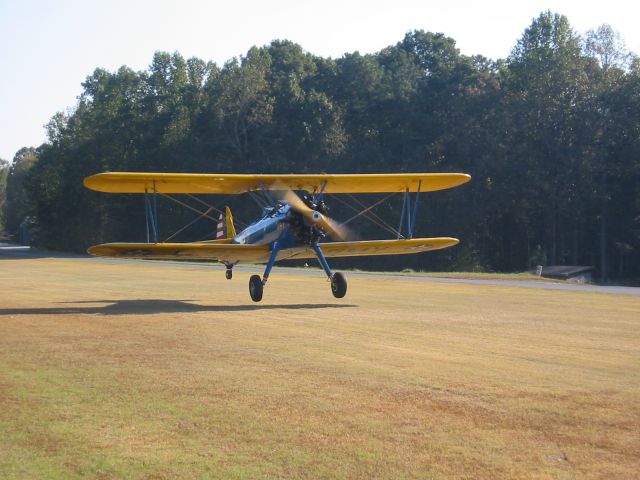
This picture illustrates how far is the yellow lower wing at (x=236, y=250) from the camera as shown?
59.6ft

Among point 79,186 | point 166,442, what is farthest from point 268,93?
point 166,442

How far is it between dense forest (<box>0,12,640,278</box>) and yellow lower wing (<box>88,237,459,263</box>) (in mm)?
32780

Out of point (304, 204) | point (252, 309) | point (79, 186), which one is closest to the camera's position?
point (252, 309)

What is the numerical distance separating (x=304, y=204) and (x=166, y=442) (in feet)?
41.4

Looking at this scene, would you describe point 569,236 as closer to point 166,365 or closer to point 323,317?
point 323,317

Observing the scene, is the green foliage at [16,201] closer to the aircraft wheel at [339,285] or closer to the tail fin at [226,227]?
the tail fin at [226,227]

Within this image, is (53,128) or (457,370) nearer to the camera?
(457,370)

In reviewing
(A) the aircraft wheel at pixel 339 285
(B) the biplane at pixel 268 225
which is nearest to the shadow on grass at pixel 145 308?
(A) the aircraft wheel at pixel 339 285

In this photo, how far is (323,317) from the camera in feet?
51.6

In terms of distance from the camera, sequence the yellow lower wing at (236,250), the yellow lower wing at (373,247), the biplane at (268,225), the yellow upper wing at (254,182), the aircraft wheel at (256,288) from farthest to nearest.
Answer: the yellow lower wing at (373,247) < the aircraft wheel at (256,288) < the biplane at (268,225) < the yellow upper wing at (254,182) < the yellow lower wing at (236,250)

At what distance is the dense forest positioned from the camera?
5275 cm

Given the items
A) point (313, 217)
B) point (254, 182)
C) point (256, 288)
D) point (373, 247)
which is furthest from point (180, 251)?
point (373, 247)

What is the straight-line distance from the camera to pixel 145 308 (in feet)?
57.9

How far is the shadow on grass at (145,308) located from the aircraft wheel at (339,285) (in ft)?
2.65
